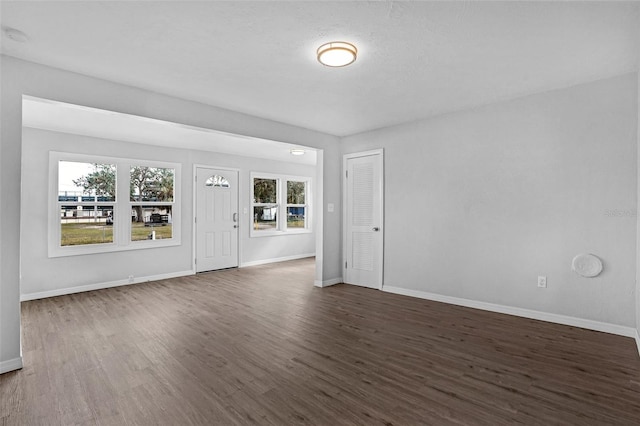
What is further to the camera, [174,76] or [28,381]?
[174,76]

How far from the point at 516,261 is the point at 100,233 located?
20.7ft

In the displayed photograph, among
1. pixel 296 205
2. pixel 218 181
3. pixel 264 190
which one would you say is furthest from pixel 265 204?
pixel 218 181

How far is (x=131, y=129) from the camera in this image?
504 cm

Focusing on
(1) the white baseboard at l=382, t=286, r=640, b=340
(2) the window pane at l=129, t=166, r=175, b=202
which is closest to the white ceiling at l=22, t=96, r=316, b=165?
(2) the window pane at l=129, t=166, r=175, b=202

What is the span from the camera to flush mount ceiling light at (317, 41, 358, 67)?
2668 millimetres

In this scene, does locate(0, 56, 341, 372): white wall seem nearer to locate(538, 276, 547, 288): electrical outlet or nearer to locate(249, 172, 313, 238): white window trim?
locate(249, 172, 313, 238): white window trim

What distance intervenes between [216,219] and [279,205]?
182 centimetres

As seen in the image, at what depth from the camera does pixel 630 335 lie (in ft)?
10.8

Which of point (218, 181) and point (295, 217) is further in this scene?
point (295, 217)

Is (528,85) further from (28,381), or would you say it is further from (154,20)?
(28,381)

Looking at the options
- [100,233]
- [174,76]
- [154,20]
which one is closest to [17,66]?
[174,76]

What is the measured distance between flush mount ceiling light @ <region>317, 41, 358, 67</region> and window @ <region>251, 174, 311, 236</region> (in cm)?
519

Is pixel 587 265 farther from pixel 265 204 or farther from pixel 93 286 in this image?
pixel 93 286

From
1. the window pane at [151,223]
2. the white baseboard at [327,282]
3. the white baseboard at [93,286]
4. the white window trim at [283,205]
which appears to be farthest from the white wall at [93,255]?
the white baseboard at [327,282]
